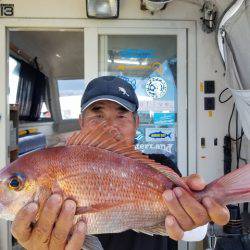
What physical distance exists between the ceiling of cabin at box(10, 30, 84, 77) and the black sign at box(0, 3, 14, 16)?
2338 mm

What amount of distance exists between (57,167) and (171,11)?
10.8ft

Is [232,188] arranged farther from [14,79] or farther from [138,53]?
[14,79]

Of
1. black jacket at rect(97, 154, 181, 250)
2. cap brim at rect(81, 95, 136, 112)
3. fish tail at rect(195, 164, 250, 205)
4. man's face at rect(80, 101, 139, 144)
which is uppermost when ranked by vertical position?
cap brim at rect(81, 95, 136, 112)

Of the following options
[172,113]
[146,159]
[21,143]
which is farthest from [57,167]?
[21,143]

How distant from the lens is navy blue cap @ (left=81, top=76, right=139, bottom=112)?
1.95m

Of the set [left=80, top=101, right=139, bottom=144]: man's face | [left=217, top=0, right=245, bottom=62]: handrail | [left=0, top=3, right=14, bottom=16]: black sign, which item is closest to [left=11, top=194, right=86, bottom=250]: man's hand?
[left=80, top=101, right=139, bottom=144]: man's face

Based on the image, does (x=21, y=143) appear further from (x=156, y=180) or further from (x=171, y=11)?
(x=156, y=180)

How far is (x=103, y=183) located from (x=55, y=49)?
6.72m

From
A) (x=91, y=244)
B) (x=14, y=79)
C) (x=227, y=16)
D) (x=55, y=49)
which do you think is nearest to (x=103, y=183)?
(x=91, y=244)

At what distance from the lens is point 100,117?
200cm

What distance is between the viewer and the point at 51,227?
1.43 metres

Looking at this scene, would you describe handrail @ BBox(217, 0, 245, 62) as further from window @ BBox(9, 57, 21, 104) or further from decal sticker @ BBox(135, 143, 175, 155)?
window @ BBox(9, 57, 21, 104)

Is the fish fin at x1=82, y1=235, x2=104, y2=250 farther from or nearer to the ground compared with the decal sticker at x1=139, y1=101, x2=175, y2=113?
nearer to the ground

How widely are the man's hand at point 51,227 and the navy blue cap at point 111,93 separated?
701mm
